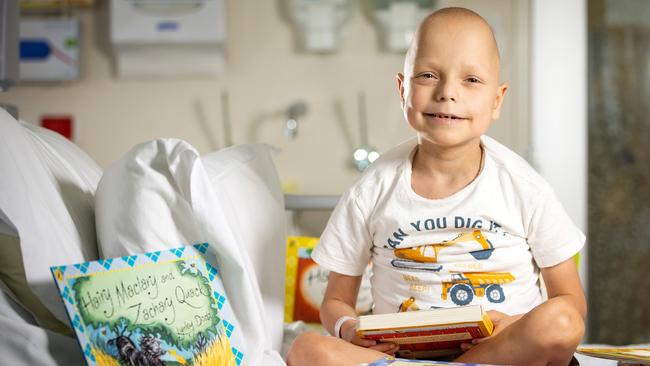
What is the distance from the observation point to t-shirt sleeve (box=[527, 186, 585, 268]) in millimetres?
1243

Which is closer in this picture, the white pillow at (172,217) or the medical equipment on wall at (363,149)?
the white pillow at (172,217)

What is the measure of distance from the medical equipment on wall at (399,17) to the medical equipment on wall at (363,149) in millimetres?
199

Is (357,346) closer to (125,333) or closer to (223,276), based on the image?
(223,276)

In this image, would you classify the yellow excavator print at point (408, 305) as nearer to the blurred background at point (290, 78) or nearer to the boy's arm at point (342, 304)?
the boy's arm at point (342, 304)

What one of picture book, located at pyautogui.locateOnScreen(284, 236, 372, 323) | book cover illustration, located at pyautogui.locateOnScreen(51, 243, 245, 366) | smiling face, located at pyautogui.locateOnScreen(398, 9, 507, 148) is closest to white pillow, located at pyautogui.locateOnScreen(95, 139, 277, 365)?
book cover illustration, located at pyautogui.locateOnScreen(51, 243, 245, 366)

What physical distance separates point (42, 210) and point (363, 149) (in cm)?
144

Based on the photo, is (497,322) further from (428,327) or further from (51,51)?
(51,51)

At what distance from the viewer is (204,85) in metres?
2.49

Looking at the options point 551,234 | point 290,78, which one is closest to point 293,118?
point 290,78

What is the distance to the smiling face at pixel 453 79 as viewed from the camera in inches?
48.6

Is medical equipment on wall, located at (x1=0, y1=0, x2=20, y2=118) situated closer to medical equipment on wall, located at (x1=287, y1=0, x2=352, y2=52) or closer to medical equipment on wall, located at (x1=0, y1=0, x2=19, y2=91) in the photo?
→ medical equipment on wall, located at (x1=0, y1=0, x2=19, y2=91)

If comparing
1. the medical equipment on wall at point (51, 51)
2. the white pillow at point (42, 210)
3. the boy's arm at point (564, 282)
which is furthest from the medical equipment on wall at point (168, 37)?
A: the boy's arm at point (564, 282)

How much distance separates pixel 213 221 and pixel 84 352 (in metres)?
0.26

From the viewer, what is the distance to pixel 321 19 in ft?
7.91
